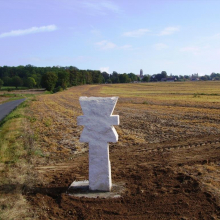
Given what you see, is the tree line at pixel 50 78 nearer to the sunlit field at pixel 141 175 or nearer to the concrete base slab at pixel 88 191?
the sunlit field at pixel 141 175

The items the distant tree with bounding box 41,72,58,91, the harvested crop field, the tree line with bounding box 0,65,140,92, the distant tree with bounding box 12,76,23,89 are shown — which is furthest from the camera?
the distant tree with bounding box 12,76,23,89

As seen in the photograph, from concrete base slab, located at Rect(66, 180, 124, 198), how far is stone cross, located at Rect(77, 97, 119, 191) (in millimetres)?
138

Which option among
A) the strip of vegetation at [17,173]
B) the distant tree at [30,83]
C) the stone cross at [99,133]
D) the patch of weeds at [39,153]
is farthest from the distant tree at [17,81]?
the stone cross at [99,133]

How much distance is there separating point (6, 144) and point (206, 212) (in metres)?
8.97

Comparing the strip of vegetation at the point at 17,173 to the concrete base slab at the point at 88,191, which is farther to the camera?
the concrete base slab at the point at 88,191

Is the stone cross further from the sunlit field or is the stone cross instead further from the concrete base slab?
the sunlit field

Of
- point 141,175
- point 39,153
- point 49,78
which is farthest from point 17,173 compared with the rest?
point 49,78

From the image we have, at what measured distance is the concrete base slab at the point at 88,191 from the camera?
20.5ft

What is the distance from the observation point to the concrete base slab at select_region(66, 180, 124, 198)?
20.5 ft

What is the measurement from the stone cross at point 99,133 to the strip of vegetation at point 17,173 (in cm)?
163

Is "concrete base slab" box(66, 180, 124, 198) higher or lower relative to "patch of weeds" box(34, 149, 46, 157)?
higher

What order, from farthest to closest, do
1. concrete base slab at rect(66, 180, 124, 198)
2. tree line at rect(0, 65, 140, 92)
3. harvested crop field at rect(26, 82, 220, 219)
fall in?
tree line at rect(0, 65, 140, 92), concrete base slab at rect(66, 180, 124, 198), harvested crop field at rect(26, 82, 220, 219)

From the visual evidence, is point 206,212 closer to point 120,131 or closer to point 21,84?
point 120,131

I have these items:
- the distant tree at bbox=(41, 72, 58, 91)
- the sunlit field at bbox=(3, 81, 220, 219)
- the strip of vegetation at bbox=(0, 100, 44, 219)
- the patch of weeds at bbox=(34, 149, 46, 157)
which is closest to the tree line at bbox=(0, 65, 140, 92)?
the distant tree at bbox=(41, 72, 58, 91)
